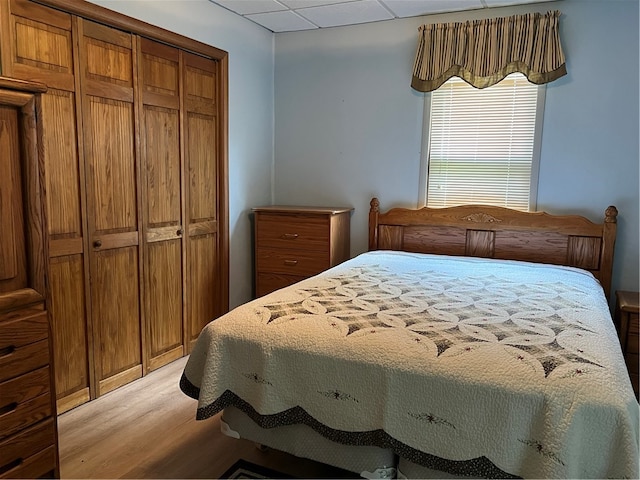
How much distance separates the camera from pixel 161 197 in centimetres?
313

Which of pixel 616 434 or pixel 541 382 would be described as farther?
pixel 541 382

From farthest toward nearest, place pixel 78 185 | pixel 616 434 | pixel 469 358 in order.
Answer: pixel 78 185
pixel 469 358
pixel 616 434

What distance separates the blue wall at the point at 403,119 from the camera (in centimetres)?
319

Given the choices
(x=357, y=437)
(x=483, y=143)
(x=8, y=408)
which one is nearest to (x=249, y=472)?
(x=357, y=437)

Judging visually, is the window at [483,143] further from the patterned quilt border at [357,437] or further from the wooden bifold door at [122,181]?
the patterned quilt border at [357,437]

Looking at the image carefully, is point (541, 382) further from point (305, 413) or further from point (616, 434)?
point (305, 413)

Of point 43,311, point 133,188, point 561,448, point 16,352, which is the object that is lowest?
point 561,448

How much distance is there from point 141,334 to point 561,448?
2418 millimetres

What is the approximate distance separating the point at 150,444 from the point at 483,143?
2856mm

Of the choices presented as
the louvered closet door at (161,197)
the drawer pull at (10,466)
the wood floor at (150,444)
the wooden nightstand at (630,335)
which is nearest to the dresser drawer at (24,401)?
the drawer pull at (10,466)

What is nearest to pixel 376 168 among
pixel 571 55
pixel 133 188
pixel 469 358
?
pixel 571 55

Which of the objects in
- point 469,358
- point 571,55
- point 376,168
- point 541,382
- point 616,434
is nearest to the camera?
point 616,434

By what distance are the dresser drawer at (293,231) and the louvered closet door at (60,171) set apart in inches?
55.6

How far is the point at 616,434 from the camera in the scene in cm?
141
